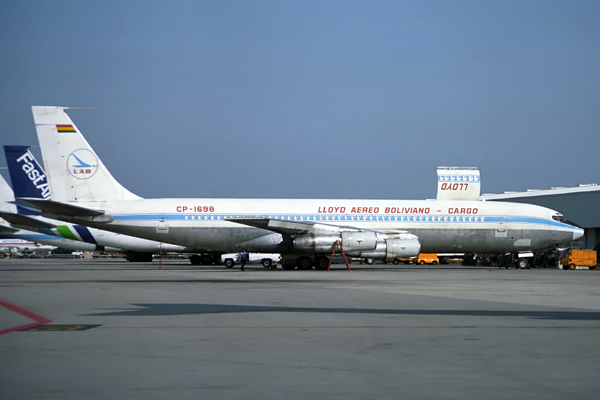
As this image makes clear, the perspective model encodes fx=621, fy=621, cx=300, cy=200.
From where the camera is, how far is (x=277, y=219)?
35.2 m

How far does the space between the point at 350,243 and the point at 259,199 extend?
666cm

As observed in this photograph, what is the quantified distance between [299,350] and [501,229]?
33.1 metres

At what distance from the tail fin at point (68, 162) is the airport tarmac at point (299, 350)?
2297 cm

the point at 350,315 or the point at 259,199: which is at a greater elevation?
the point at 259,199

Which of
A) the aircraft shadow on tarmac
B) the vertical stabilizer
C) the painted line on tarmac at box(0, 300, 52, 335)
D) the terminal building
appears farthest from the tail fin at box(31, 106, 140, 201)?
the terminal building

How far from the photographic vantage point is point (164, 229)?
35812mm

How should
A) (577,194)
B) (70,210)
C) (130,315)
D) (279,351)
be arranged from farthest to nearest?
1. (577,194)
2. (70,210)
3. (130,315)
4. (279,351)

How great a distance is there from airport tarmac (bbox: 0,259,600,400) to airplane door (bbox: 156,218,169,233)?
70.7 feet

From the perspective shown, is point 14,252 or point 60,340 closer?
point 60,340

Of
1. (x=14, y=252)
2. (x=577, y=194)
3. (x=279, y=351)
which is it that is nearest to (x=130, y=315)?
(x=279, y=351)

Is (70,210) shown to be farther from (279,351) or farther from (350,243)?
(279,351)

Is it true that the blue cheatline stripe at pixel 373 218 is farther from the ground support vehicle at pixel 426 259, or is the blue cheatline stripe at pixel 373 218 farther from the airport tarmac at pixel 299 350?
the ground support vehicle at pixel 426 259

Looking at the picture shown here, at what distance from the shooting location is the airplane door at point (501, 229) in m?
38.4

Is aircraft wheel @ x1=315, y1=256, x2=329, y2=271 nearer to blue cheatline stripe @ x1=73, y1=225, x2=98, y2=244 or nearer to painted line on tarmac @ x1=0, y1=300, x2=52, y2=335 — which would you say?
blue cheatline stripe @ x1=73, y1=225, x2=98, y2=244
